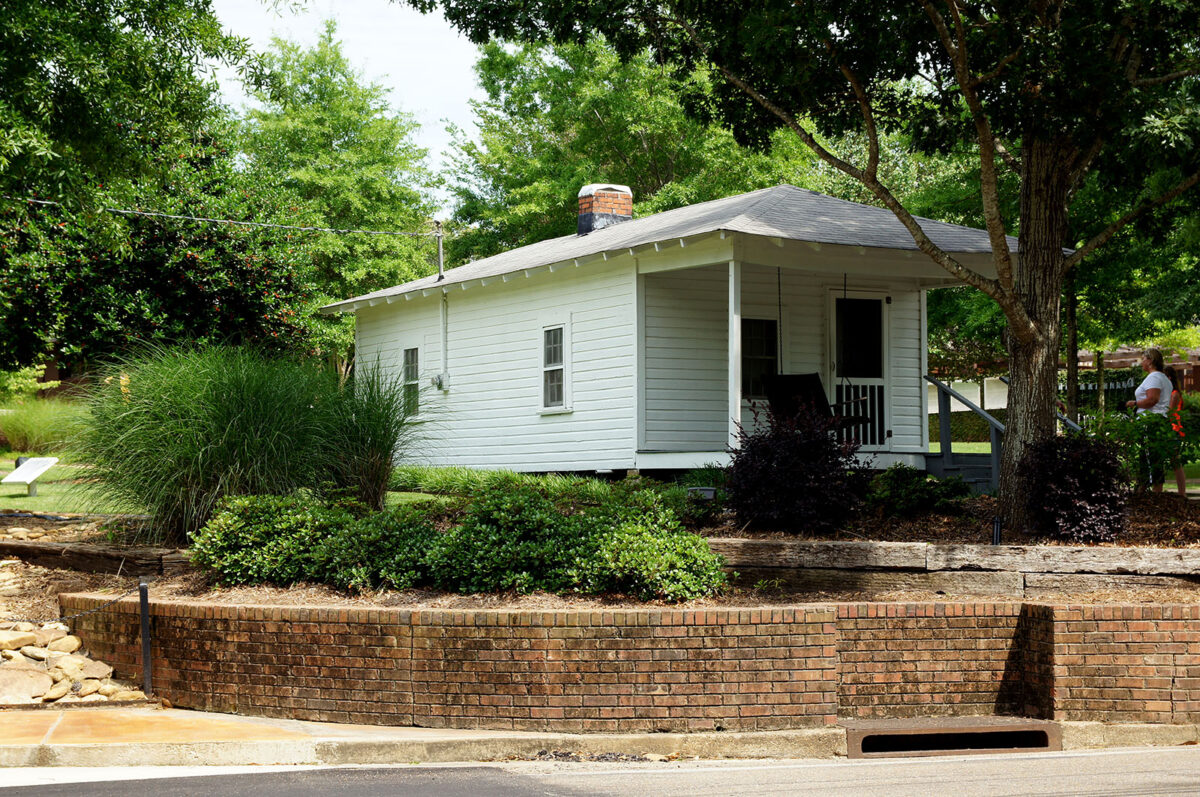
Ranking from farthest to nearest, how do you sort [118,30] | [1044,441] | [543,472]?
[543,472], [118,30], [1044,441]

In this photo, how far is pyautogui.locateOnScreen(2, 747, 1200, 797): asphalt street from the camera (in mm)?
5844

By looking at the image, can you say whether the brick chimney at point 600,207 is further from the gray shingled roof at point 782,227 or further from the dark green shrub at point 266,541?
the dark green shrub at point 266,541

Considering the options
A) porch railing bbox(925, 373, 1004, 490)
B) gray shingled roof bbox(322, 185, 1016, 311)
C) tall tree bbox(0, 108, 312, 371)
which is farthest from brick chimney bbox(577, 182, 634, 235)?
porch railing bbox(925, 373, 1004, 490)

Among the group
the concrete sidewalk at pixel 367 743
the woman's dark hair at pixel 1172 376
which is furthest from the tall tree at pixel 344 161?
the concrete sidewalk at pixel 367 743

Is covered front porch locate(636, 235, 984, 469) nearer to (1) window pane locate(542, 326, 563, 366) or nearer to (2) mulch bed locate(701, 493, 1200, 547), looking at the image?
(1) window pane locate(542, 326, 563, 366)

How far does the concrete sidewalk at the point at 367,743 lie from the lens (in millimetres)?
6727

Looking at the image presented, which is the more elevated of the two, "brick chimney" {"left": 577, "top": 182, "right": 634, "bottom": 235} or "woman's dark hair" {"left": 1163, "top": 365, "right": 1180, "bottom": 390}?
"brick chimney" {"left": 577, "top": 182, "right": 634, "bottom": 235}

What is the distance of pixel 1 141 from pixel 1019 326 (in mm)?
8146

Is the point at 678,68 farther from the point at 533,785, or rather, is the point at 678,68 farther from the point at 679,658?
the point at 533,785

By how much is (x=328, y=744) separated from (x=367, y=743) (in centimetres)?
22

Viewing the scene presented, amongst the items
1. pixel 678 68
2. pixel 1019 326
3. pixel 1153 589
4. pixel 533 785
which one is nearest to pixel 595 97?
pixel 678 68

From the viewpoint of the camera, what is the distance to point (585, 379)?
53.0 ft

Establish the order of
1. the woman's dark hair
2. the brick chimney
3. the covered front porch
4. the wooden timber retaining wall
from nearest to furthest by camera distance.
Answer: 1. the wooden timber retaining wall
2. the woman's dark hair
3. the covered front porch
4. the brick chimney

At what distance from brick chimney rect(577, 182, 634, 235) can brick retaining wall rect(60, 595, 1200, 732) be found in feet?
43.9
